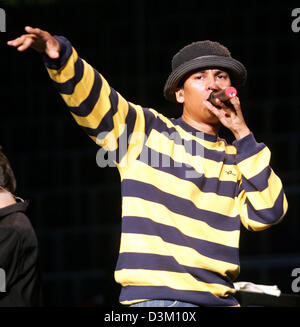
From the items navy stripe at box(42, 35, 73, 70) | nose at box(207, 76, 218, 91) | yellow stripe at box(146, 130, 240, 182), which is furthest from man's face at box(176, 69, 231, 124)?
navy stripe at box(42, 35, 73, 70)

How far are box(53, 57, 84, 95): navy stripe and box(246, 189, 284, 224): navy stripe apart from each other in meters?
0.59

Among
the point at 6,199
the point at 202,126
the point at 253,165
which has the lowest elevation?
the point at 6,199

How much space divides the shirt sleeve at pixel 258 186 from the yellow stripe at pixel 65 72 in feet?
1.71

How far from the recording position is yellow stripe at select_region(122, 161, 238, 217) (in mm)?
1885

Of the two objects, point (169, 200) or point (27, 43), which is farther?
point (169, 200)

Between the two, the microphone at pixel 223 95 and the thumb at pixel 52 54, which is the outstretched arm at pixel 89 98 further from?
the microphone at pixel 223 95

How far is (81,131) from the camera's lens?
3.60m

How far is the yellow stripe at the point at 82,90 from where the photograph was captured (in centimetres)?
179

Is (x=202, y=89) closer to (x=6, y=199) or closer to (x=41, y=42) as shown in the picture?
(x=41, y=42)

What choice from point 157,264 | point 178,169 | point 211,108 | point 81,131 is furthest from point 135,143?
point 81,131

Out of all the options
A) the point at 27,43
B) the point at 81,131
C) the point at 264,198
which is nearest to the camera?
the point at 27,43

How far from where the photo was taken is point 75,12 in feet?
11.8

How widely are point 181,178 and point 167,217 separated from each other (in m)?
0.12
